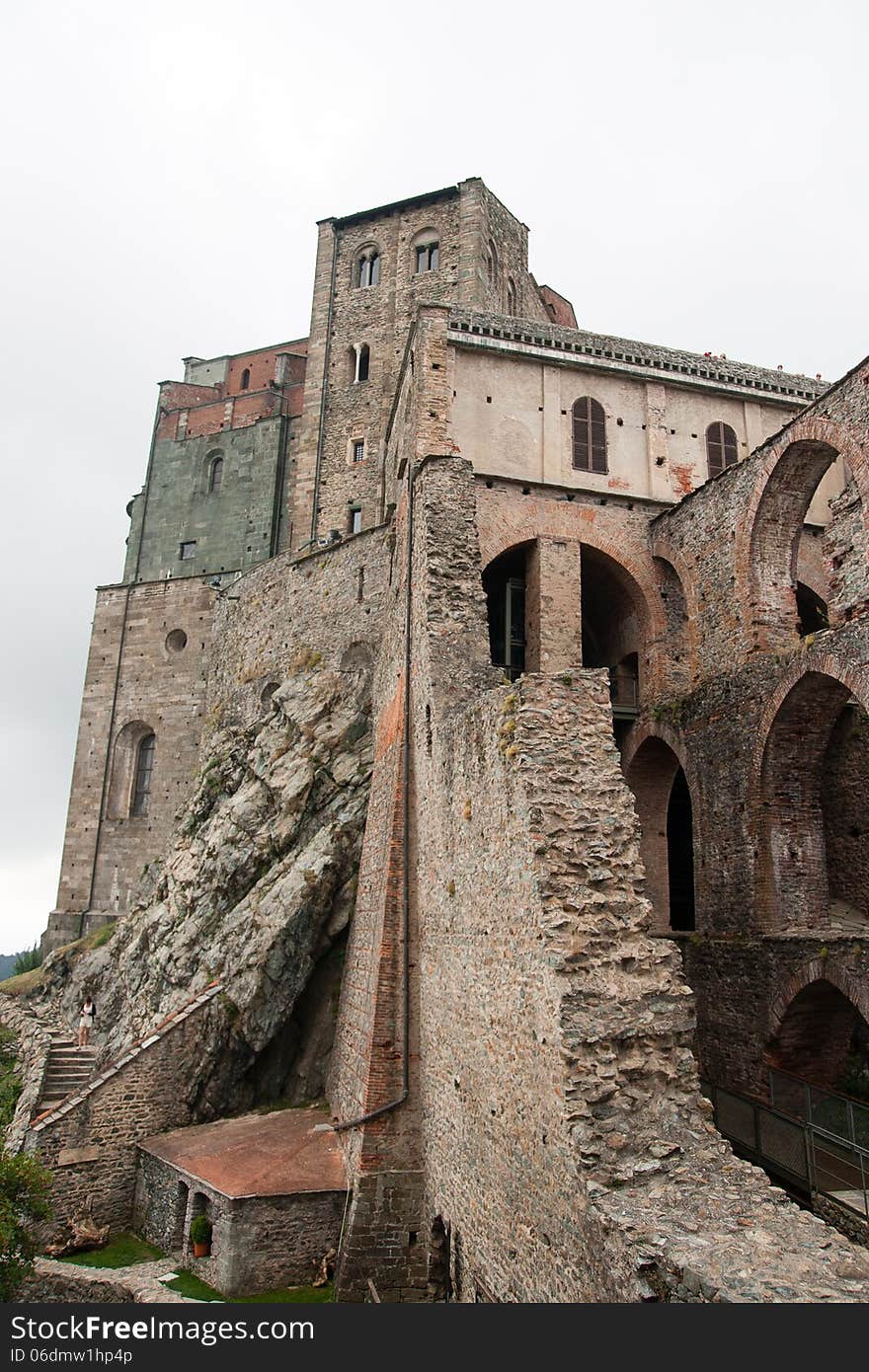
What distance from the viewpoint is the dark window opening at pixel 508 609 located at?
18.5 metres

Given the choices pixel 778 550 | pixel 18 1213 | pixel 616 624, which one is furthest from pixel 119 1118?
pixel 778 550

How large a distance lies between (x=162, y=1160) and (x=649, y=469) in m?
15.6

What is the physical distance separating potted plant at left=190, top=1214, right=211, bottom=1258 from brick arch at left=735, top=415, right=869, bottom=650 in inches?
465

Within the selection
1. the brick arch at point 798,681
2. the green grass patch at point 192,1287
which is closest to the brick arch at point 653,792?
the brick arch at point 798,681

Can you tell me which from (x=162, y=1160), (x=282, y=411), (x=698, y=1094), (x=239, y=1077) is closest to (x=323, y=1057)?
(x=239, y=1077)

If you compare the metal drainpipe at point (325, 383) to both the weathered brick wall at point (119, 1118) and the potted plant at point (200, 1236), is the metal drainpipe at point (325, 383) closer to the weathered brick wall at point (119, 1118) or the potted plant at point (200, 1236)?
the weathered brick wall at point (119, 1118)

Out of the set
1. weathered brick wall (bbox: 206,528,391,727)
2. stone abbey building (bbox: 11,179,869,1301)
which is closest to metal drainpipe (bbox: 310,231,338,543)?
stone abbey building (bbox: 11,179,869,1301)

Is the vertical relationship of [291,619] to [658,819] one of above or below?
above

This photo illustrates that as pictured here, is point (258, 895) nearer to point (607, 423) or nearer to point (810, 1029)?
point (810, 1029)

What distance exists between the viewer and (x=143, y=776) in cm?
2914

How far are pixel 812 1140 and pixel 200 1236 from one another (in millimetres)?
7754

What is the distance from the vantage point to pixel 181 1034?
1558 centimetres

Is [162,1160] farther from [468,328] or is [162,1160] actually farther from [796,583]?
[468,328]

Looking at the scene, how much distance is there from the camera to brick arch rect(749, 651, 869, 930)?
1427 cm
